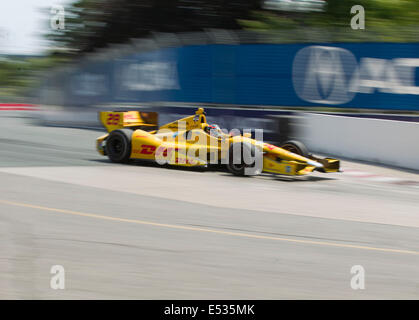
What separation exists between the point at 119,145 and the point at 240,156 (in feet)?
8.71

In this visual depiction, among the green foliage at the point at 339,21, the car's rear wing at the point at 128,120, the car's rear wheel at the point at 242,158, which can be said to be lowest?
the car's rear wheel at the point at 242,158

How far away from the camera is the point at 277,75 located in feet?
54.5

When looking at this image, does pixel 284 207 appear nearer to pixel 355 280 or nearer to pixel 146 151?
pixel 355 280

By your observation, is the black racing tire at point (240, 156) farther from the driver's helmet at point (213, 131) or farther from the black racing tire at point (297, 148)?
the black racing tire at point (297, 148)

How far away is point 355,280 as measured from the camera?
513cm

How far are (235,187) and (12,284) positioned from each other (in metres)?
5.63

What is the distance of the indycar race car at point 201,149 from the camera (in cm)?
1089

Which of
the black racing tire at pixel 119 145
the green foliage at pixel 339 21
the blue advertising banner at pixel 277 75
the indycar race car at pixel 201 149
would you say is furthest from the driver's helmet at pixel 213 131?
the green foliage at pixel 339 21

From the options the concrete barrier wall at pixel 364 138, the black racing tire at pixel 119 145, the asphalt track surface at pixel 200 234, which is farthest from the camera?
the concrete barrier wall at pixel 364 138

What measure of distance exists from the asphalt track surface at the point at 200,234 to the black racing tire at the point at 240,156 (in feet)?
0.84

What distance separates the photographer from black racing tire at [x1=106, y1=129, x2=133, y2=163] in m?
12.0

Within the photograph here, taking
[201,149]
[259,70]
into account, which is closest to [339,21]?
[259,70]

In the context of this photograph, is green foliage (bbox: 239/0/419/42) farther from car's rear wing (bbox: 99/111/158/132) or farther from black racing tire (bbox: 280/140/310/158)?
car's rear wing (bbox: 99/111/158/132)
